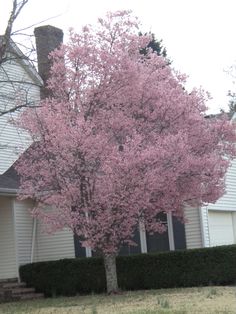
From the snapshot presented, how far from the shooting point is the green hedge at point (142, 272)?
16.9 m

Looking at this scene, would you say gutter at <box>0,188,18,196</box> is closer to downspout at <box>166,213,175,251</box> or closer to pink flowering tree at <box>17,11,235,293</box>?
pink flowering tree at <box>17,11,235,293</box>

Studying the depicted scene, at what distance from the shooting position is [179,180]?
1546 cm

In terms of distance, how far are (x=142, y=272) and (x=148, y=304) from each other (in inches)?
192

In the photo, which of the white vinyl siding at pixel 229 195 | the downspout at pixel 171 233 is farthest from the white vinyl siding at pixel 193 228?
the white vinyl siding at pixel 229 195

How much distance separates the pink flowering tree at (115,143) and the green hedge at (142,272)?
1.67 metres

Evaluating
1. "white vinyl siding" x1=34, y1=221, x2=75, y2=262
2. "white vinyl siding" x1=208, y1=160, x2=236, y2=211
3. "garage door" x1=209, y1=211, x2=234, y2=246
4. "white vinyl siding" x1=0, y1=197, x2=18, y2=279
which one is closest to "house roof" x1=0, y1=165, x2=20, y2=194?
"white vinyl siding" x1=0, y1=197, x2=18, y2=279

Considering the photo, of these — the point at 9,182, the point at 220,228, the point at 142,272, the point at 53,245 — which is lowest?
the point at 142,272

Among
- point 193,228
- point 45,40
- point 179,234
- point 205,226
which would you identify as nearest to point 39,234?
point 179,234

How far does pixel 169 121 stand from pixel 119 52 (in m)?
2.09

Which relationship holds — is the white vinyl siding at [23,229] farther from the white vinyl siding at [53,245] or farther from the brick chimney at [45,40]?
the brick chimney at [45,40]

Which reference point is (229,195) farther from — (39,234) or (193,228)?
(39,234)

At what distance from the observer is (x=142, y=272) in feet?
57.6

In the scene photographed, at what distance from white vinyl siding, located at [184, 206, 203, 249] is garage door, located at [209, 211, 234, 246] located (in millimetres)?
1109

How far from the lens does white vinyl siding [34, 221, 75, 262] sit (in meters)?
19.9
